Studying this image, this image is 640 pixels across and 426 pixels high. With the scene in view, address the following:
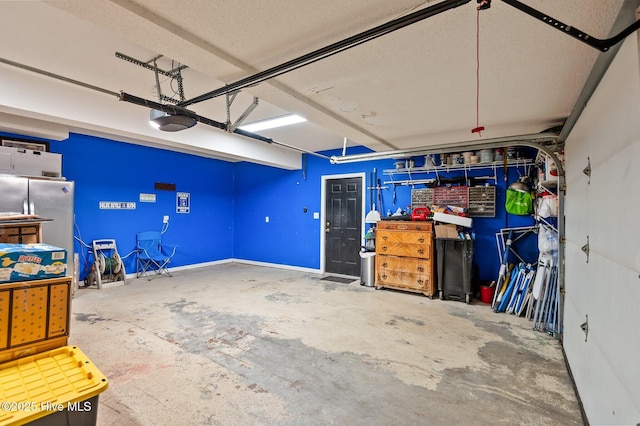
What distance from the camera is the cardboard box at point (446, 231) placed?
15.1 ft

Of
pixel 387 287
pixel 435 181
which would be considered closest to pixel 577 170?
pixel 435 181

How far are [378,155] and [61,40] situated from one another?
3.71 meters

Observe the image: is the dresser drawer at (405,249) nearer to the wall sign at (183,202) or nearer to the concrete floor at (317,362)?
the concrete floor at (317,362)

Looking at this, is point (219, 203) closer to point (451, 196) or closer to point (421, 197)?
point (421, 197)

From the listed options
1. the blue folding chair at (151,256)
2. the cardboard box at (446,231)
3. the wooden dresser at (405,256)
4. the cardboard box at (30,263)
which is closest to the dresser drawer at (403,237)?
the wooden dresser at (405,256)

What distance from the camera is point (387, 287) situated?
518 cm

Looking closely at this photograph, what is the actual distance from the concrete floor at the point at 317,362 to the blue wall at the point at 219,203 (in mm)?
1593

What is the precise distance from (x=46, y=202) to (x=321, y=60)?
4.68 m

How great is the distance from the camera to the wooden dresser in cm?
474

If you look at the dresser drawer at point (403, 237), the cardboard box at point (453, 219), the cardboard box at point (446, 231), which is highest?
the cardboard box at point (453, 219)

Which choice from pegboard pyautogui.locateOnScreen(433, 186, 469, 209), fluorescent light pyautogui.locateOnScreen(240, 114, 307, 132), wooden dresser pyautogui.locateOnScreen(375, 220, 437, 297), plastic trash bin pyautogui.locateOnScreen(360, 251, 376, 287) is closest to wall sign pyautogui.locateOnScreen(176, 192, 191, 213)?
fluorescent light pyautogui.locateOnScreen(240, 114, 307, 132)

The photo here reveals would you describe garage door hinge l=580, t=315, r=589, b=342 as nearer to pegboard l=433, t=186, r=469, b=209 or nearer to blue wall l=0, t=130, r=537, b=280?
blue wall l=0, t=130, r=537, b=280

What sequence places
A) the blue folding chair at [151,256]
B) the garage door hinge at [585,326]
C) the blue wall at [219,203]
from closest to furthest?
1. the garage door hinge at [585,326]
2. the blue wall at [219,203]
3. the blue folding chair at [151,256]

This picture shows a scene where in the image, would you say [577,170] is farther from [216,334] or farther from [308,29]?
[216,334]
